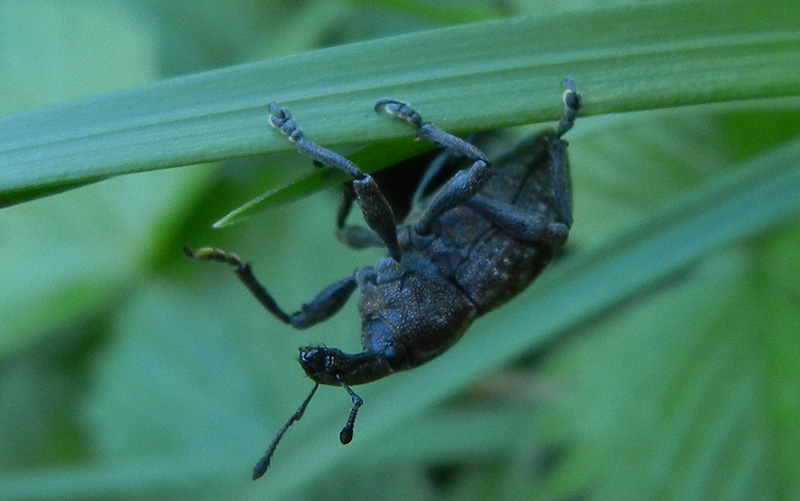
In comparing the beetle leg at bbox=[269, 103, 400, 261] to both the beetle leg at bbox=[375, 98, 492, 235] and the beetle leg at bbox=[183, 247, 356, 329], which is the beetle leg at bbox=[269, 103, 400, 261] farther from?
the beetle leg at bbox=[183, 247, 356, 329]

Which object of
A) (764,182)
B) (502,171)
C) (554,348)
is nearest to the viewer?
(502,171)

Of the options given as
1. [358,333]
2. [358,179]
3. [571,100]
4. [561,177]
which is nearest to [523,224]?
[561,177]

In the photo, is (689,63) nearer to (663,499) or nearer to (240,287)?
(663,499)

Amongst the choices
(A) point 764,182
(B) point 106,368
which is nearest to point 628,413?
(A) point 764,182

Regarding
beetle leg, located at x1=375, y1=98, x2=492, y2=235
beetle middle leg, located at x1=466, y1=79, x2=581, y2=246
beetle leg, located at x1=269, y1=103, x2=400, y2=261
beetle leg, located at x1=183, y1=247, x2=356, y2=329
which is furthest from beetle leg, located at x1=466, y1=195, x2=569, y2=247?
beetle leg, located at x1=183, y1=247, x2=356, y2=329

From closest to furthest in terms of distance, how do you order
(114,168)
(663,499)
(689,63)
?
(114,168), (689,63), (663,499)

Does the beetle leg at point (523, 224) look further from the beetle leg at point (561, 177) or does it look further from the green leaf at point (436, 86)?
the green leaf at point (436, 86)

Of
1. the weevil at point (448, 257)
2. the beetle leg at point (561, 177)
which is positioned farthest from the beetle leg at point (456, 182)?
the beetle leg at point (561, 177)
